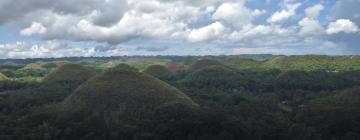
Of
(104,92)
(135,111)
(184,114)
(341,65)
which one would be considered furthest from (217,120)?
(341,65)

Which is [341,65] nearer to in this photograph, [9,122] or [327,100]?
[327,100]

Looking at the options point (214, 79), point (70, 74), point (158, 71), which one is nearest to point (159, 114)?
point (214, 79)

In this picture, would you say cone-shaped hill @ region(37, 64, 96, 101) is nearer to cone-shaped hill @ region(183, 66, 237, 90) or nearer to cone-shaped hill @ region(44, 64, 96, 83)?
cone-shaped hill @ region(44, 64, 96, 83)

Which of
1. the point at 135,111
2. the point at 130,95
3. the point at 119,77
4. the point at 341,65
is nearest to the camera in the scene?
the point at 135,111

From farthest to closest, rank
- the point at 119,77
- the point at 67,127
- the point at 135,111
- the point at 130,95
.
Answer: the point at 119,77
the point at 130,95
the point at 135,111
the point at 67,127

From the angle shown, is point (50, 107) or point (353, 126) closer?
point (353, 126)

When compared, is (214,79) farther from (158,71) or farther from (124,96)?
(124,96)
